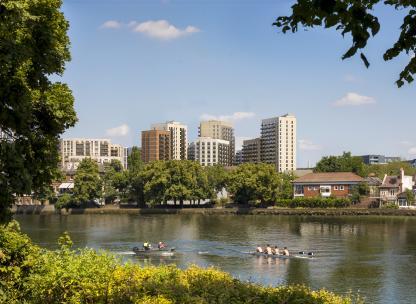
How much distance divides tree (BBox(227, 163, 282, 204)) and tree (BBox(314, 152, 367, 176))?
2501 cm

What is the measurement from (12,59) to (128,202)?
401 ft

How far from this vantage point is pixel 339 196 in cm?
11412

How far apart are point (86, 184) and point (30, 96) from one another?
110486 millimetres

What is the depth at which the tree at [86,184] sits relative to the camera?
12200 centimetres

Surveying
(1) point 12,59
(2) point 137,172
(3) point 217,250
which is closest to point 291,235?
(3) point 217,250

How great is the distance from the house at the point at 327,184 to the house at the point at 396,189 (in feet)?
19.5

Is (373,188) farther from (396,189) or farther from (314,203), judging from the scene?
(314,203)

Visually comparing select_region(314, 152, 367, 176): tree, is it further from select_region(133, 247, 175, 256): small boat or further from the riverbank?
select_region(133, 247, 175, 256): small boat

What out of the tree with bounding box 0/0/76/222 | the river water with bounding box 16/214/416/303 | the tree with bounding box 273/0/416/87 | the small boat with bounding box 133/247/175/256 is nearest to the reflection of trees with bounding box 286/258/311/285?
the river water with bounding box 16/214/416/303

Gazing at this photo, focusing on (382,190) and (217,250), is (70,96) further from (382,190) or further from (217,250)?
(382,190)

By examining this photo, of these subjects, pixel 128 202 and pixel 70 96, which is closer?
pixel 70 96

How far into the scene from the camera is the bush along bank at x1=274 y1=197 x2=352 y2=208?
110 metres

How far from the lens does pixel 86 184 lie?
122562 mm

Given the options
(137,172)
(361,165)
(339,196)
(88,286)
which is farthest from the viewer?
(361,165)
